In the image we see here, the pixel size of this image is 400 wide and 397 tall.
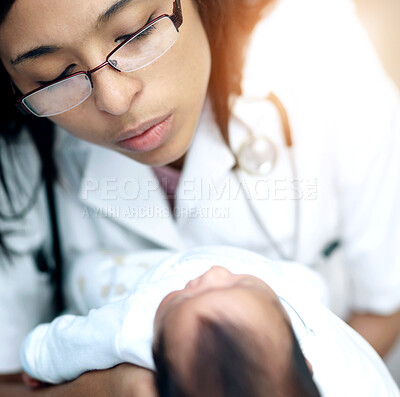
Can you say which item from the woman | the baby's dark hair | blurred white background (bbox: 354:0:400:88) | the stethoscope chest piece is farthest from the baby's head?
blurred white background (bbox: 354:0:400:88)

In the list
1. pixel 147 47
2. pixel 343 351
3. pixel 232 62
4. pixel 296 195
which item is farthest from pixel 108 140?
pixel 343 351

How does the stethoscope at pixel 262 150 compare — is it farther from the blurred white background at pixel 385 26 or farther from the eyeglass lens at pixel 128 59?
the blurred white background at pixel 385 26

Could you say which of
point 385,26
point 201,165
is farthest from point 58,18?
point 385,26

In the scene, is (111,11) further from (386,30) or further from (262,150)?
(386,30)

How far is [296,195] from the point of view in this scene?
1003mm

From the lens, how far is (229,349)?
61 centimetres

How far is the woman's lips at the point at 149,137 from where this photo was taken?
2.70ft

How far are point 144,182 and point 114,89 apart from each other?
1.13 feet

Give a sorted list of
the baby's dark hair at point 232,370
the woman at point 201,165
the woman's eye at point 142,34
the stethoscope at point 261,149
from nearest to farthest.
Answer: the baby's dark hair at point 232,370 < the woman's eye at point 142,34 < the woman at point 201,165 < the stethoscope at point 261,149

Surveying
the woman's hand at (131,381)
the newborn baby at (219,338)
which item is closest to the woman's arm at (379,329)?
the newborn baby at (219,338)

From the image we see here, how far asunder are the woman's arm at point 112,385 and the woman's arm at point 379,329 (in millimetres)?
609

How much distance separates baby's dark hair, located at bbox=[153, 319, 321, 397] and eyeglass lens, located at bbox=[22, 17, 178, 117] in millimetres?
422

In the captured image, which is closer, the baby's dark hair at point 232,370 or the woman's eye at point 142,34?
the baby's dark hair at point 232,370

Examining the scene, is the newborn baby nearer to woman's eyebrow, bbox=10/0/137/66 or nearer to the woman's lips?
the woman's lips
